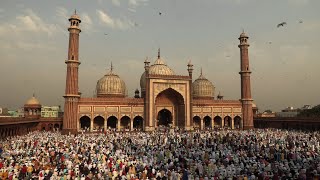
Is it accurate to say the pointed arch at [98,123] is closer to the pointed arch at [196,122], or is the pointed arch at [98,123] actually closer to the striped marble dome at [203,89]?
the pointed arch at [196,122]

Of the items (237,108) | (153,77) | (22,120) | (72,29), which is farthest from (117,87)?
(237,108)

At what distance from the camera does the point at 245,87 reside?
40250mm

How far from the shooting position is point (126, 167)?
13.1m

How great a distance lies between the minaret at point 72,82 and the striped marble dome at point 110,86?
7.49m

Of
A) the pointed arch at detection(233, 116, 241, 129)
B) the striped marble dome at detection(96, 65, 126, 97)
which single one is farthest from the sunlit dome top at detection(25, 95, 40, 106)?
the pointed arch at detection(233, 116, 241, 129)

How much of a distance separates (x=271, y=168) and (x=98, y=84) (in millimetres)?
32682

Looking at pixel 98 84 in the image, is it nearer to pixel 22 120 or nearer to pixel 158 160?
pixel 22 120

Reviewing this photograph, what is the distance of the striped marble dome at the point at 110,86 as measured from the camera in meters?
40.3

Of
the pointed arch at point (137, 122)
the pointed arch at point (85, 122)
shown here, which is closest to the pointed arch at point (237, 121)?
the pointed arch at point (137, 122)

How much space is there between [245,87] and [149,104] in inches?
571

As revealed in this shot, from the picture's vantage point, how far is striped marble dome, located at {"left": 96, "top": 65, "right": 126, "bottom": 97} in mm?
40344

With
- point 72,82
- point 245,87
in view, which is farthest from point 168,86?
point 72,82

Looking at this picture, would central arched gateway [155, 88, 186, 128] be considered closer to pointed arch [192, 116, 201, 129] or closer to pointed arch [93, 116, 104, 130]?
pointed arch [192, 116, 201, 129]

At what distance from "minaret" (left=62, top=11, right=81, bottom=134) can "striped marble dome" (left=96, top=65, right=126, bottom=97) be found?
7.49m
